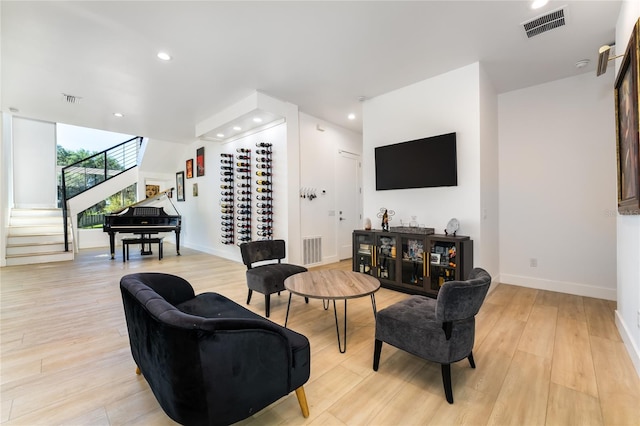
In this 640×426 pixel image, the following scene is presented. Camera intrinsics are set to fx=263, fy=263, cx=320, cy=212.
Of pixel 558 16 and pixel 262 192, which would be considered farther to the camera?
pixel 262 192

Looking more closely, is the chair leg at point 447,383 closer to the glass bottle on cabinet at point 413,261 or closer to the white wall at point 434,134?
the glass bottle on cabinet at point 413,261

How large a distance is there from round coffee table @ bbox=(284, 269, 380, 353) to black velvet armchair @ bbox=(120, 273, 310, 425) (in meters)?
0.65

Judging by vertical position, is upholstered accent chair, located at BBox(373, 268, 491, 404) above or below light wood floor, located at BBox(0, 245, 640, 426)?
above

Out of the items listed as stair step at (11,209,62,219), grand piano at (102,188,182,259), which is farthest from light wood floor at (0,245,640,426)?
stair step at (11,209,62,219)

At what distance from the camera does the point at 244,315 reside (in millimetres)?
1845

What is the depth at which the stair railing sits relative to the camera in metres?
7.57

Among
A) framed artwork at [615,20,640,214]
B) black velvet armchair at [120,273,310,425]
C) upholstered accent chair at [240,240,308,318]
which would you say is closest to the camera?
black velvet armchair at [120,273,310,425]

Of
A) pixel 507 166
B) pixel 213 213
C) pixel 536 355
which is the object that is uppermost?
pixel 507 166

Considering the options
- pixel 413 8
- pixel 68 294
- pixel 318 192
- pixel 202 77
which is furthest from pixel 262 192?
pixel 413 8

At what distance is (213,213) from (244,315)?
5.48 metres

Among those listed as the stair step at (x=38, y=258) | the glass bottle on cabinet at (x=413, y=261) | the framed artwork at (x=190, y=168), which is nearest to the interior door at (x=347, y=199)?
the glass bottle on cabinet at (x=413, y=261)

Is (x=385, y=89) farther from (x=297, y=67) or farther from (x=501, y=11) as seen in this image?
(x=501, y=11)

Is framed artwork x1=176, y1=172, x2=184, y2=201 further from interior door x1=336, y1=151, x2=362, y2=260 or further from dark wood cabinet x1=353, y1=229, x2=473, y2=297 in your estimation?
dark wood cabinet x1=353, y1=229, x2=473, y2=297

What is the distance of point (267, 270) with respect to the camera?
9.98 ft
